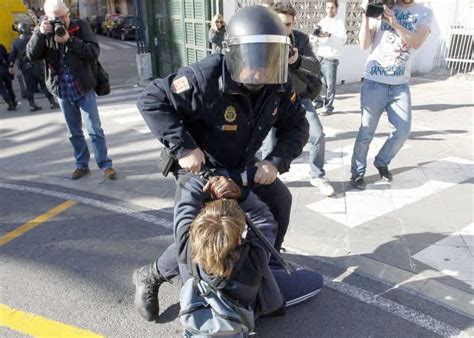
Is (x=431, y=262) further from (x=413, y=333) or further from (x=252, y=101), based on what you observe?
(x=252, y=101)

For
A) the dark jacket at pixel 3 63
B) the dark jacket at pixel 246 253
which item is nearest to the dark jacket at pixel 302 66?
the dark jacket at pixel 246 253

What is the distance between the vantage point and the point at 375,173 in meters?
4.73

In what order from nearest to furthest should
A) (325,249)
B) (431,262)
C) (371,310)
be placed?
(371,310) → (431,262) → (325,249)

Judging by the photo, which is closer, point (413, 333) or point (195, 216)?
point (195, 216)

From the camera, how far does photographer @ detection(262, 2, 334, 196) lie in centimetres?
310

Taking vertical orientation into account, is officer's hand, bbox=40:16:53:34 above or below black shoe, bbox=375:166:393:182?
above

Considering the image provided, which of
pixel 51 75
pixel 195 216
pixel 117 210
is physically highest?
pixel 51 75

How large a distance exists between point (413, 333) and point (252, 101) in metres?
1.65

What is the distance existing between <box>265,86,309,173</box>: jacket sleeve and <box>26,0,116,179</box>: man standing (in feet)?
8.61

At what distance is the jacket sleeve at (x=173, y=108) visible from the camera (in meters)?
2.26

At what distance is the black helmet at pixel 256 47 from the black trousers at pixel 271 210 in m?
0.75

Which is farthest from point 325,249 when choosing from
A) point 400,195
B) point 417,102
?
point 417,102

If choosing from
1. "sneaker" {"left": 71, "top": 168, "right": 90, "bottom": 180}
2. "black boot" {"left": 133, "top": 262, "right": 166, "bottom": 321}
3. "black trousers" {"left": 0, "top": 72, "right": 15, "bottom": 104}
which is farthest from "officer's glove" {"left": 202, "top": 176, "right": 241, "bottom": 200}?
"black trousers" {"left": 0, "top": 72, "right": 15, "bottom": 104}

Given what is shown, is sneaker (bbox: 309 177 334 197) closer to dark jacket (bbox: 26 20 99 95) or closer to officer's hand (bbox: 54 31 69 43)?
dark jacket (bbox: 26 20 99 95)
